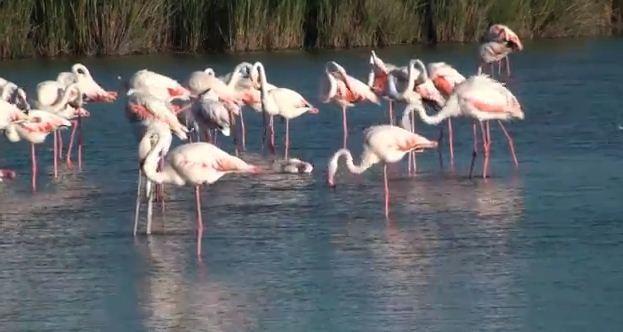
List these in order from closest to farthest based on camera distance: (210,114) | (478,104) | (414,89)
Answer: (478,104), (210,114), (414,89)

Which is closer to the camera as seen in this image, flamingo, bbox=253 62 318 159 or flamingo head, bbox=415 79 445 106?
flamingo head, bbox=415 79 445 106

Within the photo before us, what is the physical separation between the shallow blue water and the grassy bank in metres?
7.16

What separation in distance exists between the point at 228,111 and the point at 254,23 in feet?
29.0

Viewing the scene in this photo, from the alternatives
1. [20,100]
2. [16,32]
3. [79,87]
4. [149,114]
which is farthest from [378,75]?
[16,32]

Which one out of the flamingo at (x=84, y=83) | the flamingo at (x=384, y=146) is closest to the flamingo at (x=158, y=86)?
the flamingo at (x=84, y=83)

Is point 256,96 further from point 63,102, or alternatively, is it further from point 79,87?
point 63,102

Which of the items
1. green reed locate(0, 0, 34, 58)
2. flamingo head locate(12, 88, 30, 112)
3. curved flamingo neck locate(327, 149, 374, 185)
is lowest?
curved flamingo neck locate(327, 149, 374, 185)

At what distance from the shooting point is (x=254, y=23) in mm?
22375

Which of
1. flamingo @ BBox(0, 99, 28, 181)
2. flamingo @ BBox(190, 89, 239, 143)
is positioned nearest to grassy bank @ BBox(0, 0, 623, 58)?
flamingo @ BBox(190, 89, 239, 143)

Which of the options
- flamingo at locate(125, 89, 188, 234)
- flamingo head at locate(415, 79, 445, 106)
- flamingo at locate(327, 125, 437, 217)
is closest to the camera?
flamingo at locate(327, 125, 437, 217)

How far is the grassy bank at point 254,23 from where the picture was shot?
22.0 metres

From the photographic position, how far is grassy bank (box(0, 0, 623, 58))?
21969 millimetres

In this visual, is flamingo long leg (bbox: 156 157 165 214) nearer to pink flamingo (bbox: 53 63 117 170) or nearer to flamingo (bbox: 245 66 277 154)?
flamingo (bbox: 245 66 277 154)

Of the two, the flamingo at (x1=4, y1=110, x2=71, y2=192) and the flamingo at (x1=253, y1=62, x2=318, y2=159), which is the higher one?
the flamingo at (x1=253, y1=62, x2=318, y2=159)
